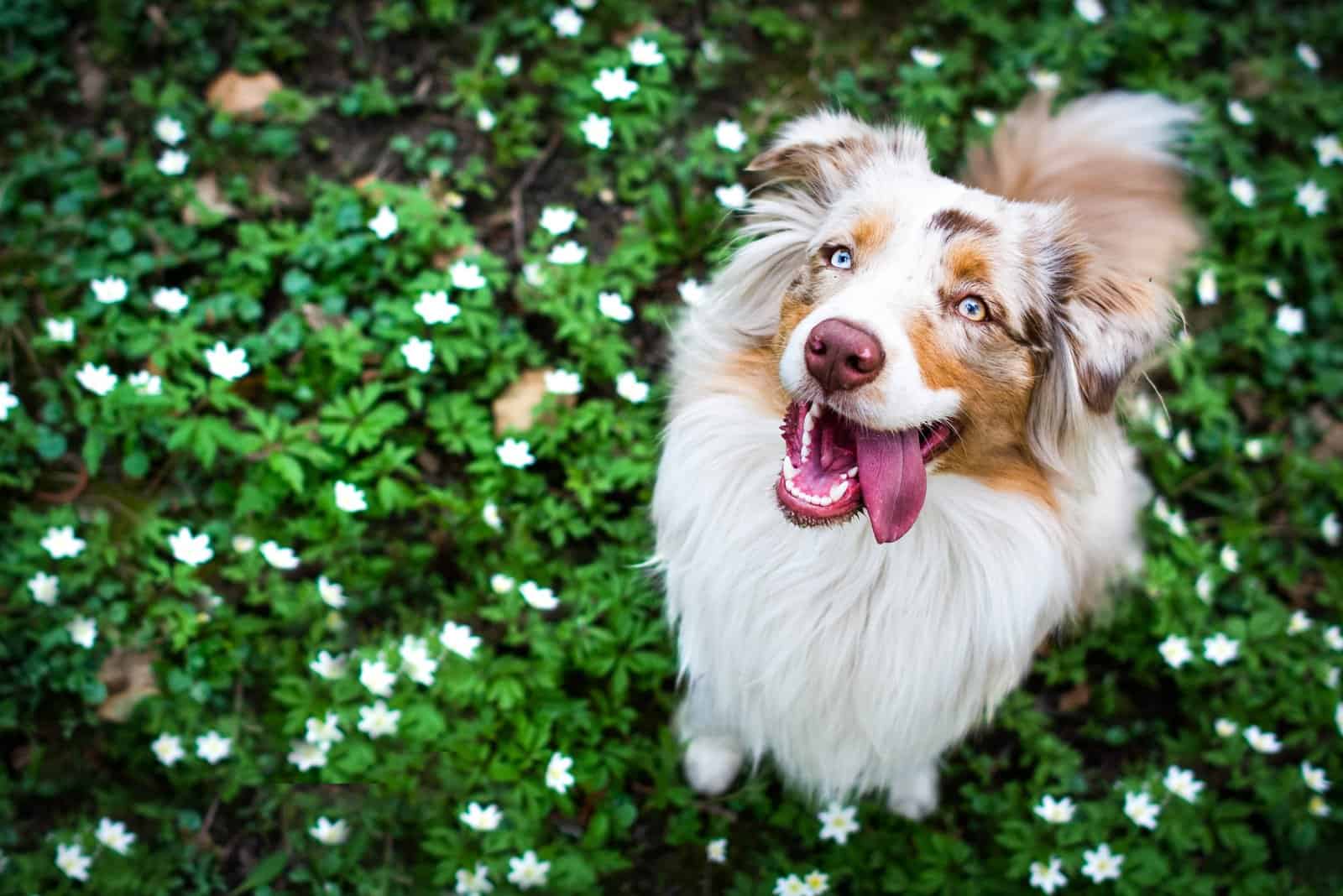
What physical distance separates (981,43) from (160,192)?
128 inches

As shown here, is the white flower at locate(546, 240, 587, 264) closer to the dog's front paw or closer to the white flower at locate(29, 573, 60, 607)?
the white flower at locate(29, 573, 60, 607)

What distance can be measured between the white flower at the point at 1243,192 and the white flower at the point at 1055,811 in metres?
2.48

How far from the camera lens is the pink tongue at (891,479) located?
7.27 ft

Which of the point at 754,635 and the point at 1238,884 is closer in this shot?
the point at 754,635

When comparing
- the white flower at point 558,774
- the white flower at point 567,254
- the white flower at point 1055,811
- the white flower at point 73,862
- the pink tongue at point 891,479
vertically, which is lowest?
the white flower at point 73,862

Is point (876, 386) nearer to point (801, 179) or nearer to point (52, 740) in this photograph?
point (801, 179)

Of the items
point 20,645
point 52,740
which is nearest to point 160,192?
point 20,645

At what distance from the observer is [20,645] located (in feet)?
10.1

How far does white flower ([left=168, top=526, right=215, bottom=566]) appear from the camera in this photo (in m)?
3.05

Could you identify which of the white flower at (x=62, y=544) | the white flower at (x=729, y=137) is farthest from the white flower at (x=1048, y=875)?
the white flower at (x=62, y=544)

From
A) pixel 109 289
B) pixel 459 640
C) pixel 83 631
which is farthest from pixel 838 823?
pixel 109 289

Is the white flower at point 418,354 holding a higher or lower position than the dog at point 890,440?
lower

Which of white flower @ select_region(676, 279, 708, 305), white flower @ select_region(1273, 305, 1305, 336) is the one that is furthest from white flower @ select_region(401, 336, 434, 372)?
white flower @ select_region(1273, 305, 1305, 336)

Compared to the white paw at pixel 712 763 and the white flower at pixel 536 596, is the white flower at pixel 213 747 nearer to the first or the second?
the white flower at pixel 536 596
